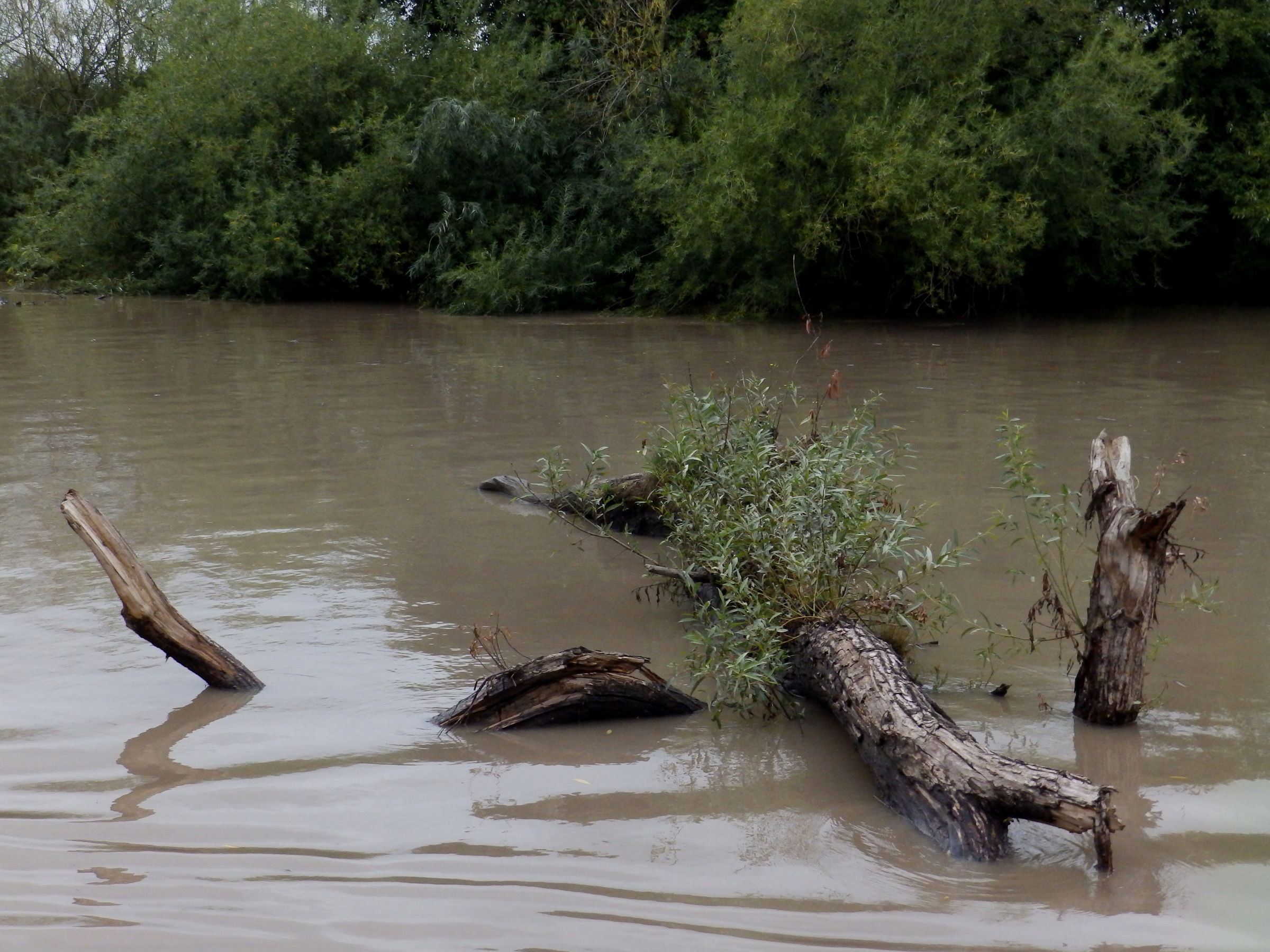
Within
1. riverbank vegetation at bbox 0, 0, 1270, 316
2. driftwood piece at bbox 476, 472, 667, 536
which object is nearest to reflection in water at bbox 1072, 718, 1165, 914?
driftwood piece at bbox 476, 472, 667, 536

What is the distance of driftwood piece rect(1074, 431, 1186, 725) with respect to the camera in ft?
14.4

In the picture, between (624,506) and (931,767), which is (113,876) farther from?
(624,506)

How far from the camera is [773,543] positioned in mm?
5156

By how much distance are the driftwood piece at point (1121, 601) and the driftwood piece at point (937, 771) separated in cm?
70

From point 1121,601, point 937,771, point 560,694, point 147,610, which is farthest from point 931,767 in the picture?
point 147,610

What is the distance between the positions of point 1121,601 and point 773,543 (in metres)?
1.33

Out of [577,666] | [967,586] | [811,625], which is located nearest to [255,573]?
[577,666]

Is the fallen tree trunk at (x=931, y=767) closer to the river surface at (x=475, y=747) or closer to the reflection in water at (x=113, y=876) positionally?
the river surface at (x=475, y=747)

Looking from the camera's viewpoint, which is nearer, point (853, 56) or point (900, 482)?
point (900, 482)

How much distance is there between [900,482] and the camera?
26.8 ft

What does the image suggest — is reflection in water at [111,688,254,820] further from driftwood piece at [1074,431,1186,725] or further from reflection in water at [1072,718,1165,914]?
driftwood piece at [1074,431,1186,725]

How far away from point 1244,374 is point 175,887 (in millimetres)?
12030

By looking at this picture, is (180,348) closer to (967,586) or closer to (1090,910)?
(967,586)

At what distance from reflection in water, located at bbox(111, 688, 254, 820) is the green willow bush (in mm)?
1711
